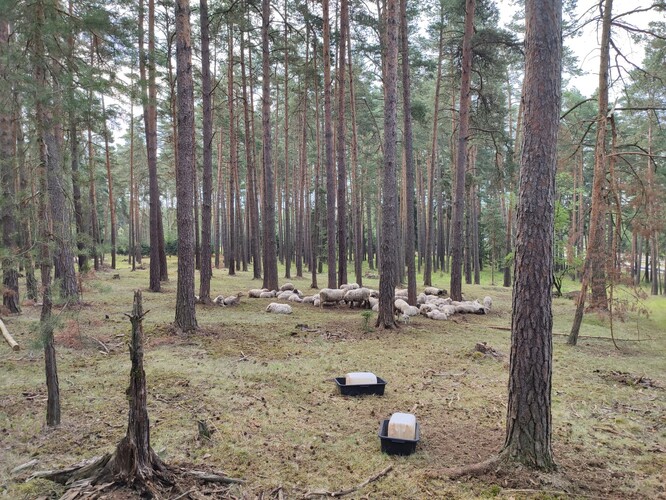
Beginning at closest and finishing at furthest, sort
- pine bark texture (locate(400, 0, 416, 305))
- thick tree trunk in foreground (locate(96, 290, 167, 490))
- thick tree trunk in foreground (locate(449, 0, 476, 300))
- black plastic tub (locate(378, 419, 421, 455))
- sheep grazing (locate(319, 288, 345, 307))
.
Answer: thick tree trunk in foreground (locate(96, 290, 167, 490)), black plastic tub (locate(378, 419, 421, 455)), pine bark texture (locate(400, 0, 416, 305)), thick tree trunk in foreground (locate(449, 0, 476, 300)), sheep grazing (locate(319, 288, 345, 307))

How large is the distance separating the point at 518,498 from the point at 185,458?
8.98 ft

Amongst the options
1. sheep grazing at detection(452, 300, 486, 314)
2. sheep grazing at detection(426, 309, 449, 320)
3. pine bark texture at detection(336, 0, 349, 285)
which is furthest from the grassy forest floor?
pine bark texture at detection(336, 0, 349, 285)

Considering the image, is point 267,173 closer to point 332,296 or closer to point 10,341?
point 332,296

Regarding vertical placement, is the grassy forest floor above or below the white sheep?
below

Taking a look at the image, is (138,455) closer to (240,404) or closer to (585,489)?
(240,404)

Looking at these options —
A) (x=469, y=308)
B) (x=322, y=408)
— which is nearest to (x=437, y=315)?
(x=469, y=308)

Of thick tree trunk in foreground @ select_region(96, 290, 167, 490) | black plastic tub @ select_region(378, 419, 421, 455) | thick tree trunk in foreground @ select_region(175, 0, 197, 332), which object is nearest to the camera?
thick tree trunk in foreground @ select_region(96, 290, 167, 490)

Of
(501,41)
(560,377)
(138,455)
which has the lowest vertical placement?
(560,377)

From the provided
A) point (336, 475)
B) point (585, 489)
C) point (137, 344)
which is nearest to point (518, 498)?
point (585, 489)

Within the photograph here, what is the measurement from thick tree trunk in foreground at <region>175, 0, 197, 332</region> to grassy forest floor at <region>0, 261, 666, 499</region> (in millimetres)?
624

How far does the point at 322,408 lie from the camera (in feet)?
16.0

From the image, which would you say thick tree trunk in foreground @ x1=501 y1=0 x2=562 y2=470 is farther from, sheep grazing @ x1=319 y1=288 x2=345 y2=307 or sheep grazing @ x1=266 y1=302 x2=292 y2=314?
sheep grazing @ x1=319 y1=288 x2=345 y2=307

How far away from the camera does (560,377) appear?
247 inches

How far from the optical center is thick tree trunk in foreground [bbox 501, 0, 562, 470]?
3.29 metres
